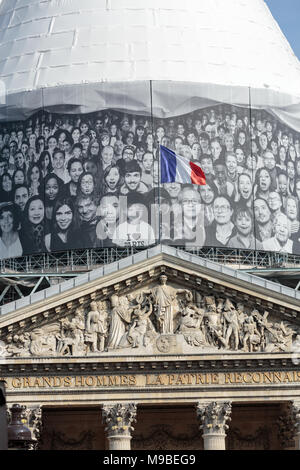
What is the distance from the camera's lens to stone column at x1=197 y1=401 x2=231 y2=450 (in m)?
59.1

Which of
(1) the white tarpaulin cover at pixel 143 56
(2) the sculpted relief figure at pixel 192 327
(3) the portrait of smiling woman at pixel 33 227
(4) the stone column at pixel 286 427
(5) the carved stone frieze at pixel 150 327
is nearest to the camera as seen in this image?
(5) the carved stone frieze at pixel 150 327

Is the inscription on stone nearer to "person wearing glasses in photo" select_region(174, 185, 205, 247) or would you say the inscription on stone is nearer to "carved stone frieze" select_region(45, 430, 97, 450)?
"carved stone frieze" select_region(45, 430, 97, 450)

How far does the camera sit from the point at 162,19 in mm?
81188

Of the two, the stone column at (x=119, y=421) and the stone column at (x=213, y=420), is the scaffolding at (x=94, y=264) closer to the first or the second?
the stone column at (x=119, y=421)

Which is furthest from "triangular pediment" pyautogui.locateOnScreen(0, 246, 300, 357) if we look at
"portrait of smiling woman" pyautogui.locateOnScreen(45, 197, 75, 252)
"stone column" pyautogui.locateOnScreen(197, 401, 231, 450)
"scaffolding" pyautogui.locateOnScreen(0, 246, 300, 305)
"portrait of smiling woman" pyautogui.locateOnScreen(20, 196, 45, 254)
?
"portrait of smiling woman" pyautogui.locateOnScreen(20, 196, 45, 254)

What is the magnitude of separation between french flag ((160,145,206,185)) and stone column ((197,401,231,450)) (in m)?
12.9

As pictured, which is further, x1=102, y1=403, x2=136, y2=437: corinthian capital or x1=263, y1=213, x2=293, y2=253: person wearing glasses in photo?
x1=263, y1=213, x2=293, y2=253: person wearing glasses in photo

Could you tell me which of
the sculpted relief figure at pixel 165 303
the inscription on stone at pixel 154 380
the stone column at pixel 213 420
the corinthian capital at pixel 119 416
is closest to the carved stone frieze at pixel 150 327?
the sculpted relief figure at pixel 165 303

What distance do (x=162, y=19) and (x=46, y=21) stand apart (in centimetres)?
594

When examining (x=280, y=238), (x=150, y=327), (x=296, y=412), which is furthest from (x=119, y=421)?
(x=280, y=238)

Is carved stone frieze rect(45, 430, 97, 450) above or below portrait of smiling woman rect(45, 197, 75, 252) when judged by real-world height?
below

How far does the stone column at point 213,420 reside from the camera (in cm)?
5906

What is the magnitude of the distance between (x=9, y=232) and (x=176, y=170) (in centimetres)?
1064

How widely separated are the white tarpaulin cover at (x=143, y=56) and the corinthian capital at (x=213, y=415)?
2086 cm
